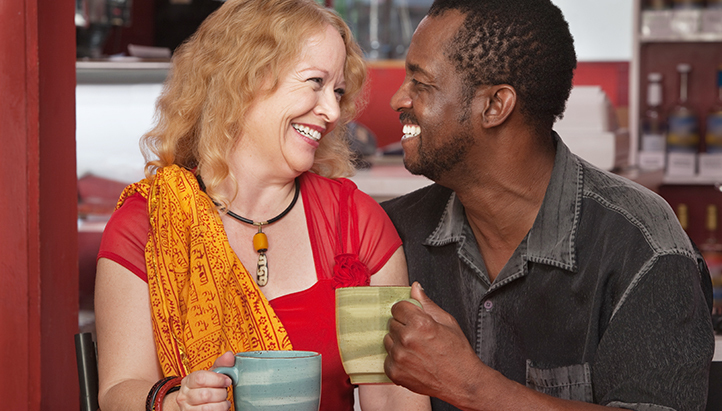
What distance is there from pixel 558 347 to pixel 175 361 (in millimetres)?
671

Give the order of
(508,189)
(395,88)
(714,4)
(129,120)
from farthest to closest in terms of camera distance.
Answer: (395,88), (714,4), (129,120), (508,189)

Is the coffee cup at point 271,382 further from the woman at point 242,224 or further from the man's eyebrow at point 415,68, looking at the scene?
the man's eyebrow at point 415,68

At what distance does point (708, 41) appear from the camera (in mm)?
3756

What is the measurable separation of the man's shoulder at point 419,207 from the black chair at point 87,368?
2.21 ft

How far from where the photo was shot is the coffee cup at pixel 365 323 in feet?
3.25

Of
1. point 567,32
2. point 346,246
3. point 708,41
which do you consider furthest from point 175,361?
point 708,41

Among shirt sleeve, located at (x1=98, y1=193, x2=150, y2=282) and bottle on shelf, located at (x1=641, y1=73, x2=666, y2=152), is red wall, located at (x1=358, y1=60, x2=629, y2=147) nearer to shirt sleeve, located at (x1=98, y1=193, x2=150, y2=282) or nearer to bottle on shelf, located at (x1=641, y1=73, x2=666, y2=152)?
bottle on shelf, located at (x1=641, y1=73, x2=666, y2=152)

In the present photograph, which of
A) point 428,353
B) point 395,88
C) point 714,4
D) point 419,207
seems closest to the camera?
point 428,353

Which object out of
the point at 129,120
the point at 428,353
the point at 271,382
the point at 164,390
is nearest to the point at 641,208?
the point at 428,353

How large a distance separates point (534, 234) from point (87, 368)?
2.62ft

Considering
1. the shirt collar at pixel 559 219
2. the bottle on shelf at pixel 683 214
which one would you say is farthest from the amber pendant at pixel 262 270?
the bottle on shelf at pixel 683 214

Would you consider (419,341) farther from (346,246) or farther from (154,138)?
(154,138)

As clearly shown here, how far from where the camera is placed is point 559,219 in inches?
52.6

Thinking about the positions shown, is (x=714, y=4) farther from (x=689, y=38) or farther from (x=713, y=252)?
(x=713, y=252)
